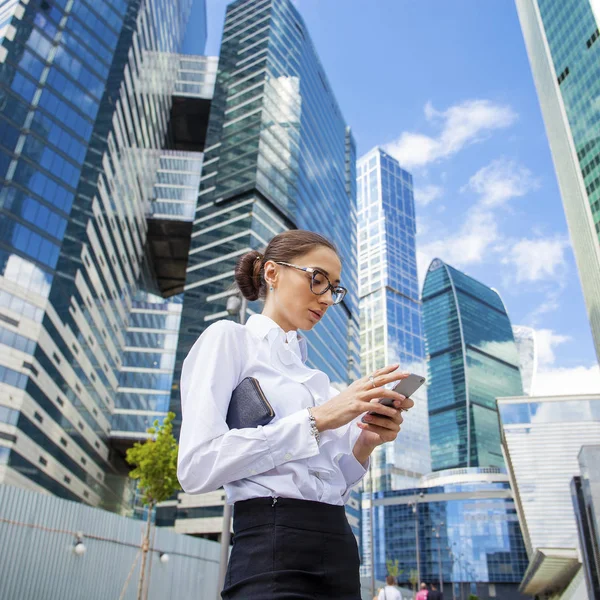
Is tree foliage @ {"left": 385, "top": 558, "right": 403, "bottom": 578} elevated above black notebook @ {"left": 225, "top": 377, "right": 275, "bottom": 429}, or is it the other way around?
tree foliage @ {"left": 385, "top": 558, "right": 403, "bottom": 578}

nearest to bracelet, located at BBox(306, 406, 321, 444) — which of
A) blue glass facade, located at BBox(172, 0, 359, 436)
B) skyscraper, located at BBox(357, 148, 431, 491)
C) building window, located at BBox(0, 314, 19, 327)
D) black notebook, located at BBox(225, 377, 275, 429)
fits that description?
black notebook, located at BBox(225, 377, 275, 429)

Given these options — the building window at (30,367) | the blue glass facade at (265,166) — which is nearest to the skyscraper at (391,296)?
the blue glass facade at (265,166)

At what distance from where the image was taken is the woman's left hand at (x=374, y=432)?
1.61 metres

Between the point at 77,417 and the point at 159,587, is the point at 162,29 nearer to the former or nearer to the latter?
the point at 77,417

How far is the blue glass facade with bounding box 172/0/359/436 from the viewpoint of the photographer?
63719 mm

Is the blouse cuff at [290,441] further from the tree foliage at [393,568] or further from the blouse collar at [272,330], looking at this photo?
the tree foliage at [393,568]

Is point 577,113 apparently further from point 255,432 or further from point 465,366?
point 465,366

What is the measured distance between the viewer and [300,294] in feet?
6.17

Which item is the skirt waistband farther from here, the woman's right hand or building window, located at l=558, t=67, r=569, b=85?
building window, located at l=558, t=67, r=569, b=85

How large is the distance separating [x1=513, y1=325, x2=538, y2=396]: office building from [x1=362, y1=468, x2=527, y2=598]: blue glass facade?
67545 millimetres

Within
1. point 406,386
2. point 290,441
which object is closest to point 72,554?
point 290,441

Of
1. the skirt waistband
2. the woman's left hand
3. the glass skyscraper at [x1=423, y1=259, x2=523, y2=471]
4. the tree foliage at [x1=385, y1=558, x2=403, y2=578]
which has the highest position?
the glass skyscraper at [x1=423, y1=259, x2=523, y2=471]

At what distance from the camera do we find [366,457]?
184 cm

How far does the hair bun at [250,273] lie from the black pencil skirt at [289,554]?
2.89 feet
